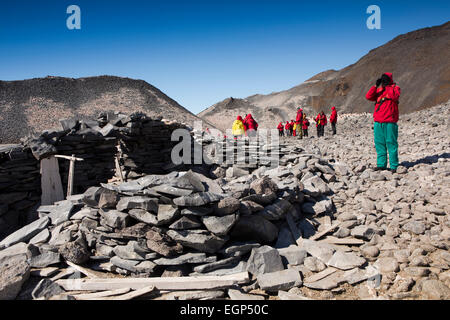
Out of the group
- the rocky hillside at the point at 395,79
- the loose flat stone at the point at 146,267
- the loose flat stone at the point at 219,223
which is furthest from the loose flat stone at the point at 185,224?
the rocky hillside at the point at 395,79

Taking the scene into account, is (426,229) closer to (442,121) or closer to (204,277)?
(204,277)

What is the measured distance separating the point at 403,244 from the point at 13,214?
10024mm

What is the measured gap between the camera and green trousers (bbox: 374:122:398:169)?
6.50m

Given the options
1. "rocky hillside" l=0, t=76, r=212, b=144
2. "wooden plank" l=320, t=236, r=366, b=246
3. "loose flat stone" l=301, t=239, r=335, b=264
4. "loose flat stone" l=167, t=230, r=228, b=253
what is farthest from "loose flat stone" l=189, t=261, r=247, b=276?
"rocky hillside" l=0, t=76, r=212, b=144

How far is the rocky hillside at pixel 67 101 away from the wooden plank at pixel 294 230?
117 feet

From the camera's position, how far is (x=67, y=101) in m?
45.3

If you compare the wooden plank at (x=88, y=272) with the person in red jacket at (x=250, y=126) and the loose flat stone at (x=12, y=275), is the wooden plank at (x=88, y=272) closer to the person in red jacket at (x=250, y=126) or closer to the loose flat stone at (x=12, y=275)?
the loose flat stone at (x=12, y=275)

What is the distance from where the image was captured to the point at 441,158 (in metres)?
6.71

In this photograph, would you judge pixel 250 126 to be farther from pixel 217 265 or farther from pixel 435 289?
pixel 435 289

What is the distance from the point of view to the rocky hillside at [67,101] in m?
36.1

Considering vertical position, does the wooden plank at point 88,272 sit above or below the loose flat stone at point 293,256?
below

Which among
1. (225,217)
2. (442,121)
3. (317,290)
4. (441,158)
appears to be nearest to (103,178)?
(225,217)

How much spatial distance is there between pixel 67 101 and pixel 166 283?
50.9 metres

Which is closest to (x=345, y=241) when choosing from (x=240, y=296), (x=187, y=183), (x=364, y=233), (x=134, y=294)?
(x=364, y=233)
